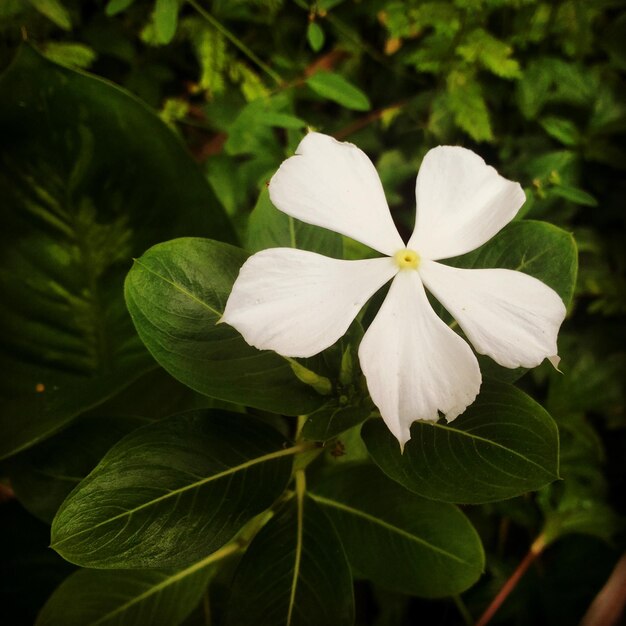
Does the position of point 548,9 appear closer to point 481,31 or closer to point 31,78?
point 481,31

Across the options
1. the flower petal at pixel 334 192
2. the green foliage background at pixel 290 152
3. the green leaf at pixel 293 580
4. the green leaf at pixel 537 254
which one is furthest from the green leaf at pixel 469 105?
the green leaf at pixel 293 580

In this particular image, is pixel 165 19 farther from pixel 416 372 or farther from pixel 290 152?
pixel 416 372

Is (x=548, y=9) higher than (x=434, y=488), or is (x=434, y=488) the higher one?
(x=548, y=9)

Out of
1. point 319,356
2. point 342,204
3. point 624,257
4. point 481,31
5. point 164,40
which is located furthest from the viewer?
point 624,257

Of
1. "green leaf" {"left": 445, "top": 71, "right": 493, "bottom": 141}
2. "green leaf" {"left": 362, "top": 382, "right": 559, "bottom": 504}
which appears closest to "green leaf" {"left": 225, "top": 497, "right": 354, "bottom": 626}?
"green leaf" {"left": 362, "top": 382, "right": 559, "bottom": 504}

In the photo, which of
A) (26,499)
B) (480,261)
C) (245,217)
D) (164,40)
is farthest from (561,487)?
(164,40)

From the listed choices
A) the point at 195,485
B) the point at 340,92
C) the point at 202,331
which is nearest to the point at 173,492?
the point at 195,485

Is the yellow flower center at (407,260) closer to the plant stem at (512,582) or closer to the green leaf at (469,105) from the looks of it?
the green leaf at (469,105)
